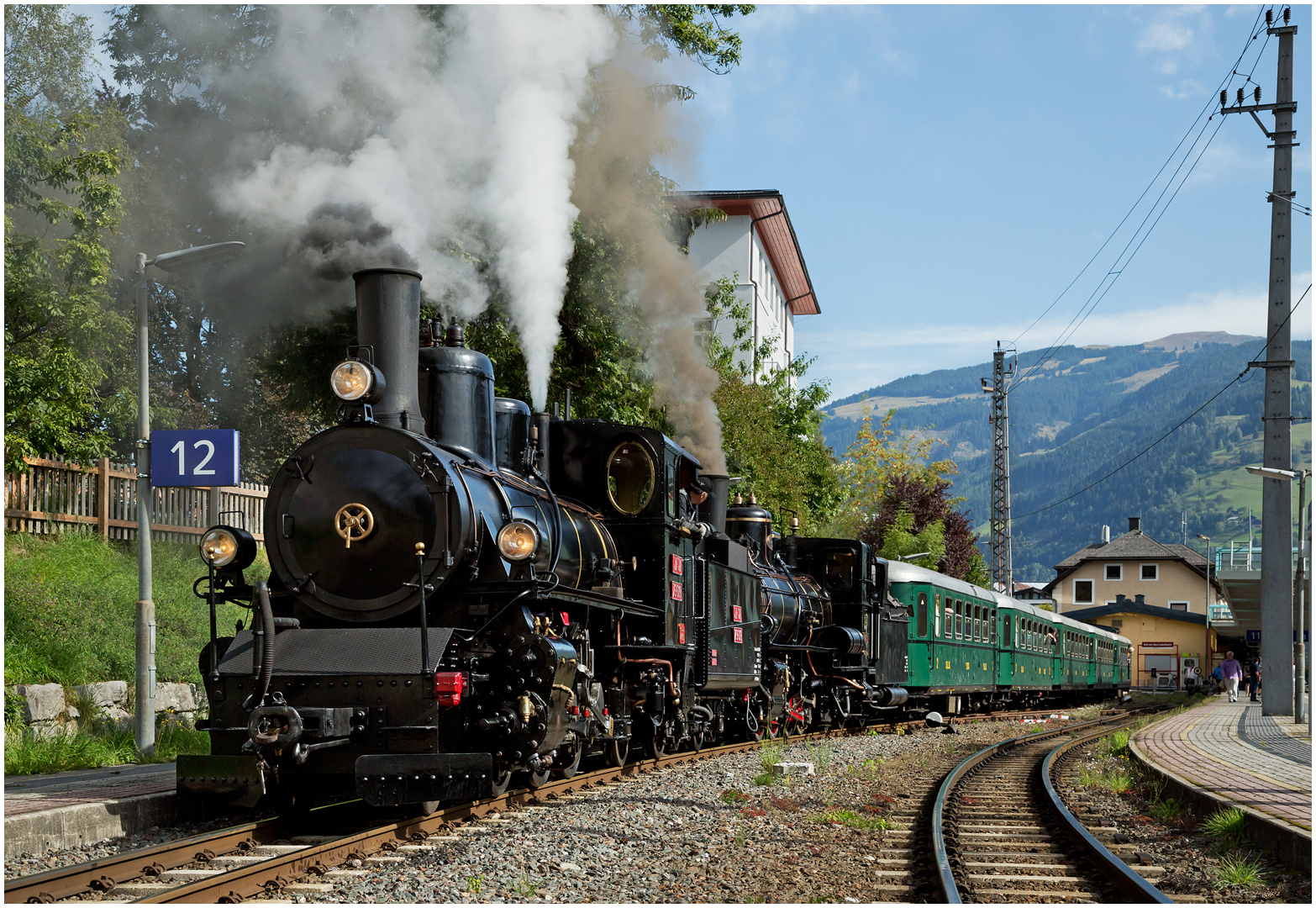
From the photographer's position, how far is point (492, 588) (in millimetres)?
8031

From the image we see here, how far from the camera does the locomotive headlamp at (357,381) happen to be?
8.05m

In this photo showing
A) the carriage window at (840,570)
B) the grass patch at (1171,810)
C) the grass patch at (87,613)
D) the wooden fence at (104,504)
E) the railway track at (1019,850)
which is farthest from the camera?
the carriage window at (840,570)

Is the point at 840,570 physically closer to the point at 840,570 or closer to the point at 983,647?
the point at 840,570

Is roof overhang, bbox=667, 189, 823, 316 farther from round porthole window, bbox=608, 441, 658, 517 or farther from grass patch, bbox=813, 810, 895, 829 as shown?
grass patch, bbox=813, 810, 895, 829

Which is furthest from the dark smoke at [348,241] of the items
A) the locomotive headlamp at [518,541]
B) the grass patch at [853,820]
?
the grass patch at [853,820]

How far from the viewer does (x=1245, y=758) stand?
1254 centimetres

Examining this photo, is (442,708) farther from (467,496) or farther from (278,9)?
(278,9)

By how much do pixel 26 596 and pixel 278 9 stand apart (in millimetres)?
7225

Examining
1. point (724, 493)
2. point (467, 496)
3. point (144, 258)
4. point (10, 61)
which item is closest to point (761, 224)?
point (10, 61)

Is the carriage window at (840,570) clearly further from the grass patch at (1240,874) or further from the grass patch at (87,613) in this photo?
the grass patch at (1240,874)

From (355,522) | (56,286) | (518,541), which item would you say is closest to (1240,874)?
(518,541)

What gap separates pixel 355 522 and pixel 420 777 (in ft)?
5.91

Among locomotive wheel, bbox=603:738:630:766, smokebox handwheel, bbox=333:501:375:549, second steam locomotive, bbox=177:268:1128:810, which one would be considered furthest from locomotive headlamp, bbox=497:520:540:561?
locomotive wheel, bbox=603:738:630:766

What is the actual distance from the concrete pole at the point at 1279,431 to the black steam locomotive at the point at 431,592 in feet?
39.8
